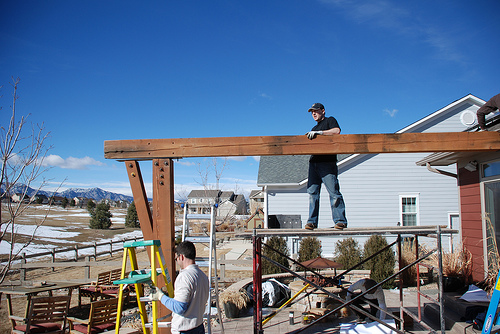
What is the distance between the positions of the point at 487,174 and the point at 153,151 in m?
6.62

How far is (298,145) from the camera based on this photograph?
3709mm

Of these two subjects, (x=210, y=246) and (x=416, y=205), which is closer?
(x=210, y=246)

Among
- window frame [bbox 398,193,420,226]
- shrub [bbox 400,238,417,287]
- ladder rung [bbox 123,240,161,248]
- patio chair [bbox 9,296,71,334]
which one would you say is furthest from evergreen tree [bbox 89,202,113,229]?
ladder rung [bbox 123,240,161,248]

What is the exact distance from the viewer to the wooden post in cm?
358

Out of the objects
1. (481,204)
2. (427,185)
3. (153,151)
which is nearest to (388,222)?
(427,185)

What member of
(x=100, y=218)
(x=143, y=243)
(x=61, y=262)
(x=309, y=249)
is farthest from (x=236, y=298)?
(x=100, y=218)

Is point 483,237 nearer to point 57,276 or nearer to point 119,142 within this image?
point 119,142

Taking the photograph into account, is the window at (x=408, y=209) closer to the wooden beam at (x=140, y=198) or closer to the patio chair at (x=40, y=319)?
the patio chair at (x=40, y=319)

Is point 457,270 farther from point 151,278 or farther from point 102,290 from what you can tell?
point 102,290

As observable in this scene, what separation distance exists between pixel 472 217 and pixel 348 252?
5865mm

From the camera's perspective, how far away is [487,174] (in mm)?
7074

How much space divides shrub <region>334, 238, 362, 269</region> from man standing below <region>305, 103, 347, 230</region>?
28.5 feet

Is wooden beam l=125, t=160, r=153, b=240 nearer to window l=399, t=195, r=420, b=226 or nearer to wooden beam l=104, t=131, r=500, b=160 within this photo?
wooden beam l=104, t=131, r=500, b=160

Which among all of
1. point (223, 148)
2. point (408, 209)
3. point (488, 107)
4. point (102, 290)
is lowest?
point (102, 290)
